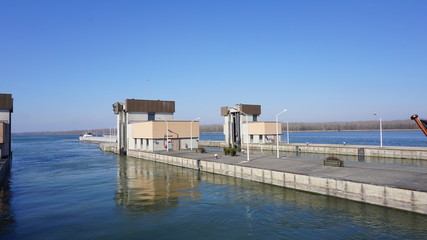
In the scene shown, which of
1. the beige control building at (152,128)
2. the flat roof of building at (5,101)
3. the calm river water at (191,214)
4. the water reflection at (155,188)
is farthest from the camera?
the beige control building at (152,128)

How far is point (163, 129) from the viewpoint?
6391 centimetres

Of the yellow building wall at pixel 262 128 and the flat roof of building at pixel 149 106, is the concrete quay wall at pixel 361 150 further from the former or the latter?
the flat roof of building at pixel 149 106

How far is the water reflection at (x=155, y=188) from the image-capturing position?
26.3m

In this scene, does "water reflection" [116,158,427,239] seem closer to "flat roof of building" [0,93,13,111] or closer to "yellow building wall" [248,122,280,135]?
"flat roof of building" [0,93,13,111]

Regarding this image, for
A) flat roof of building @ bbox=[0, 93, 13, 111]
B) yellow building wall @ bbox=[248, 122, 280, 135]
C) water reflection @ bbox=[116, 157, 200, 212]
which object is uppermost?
flat roof of building @ bbox=[0, 93, 13, 111]

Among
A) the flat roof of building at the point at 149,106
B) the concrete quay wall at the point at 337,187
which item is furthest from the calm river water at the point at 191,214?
the flat roof of building at the point at 149,106

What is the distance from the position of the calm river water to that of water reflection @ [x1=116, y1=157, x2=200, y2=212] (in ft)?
0.34

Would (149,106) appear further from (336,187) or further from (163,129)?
(336,187)

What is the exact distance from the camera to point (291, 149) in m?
78.0

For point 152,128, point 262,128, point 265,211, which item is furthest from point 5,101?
point 262,128

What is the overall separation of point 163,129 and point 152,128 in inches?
104

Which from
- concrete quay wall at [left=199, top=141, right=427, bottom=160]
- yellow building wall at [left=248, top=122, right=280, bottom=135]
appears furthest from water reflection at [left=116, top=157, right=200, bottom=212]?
yellow building wall at [left=248, top=122, right=280, bottom=135]

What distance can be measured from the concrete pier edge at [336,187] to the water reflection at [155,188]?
19.7ft

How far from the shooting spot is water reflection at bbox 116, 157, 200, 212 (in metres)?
26.3
